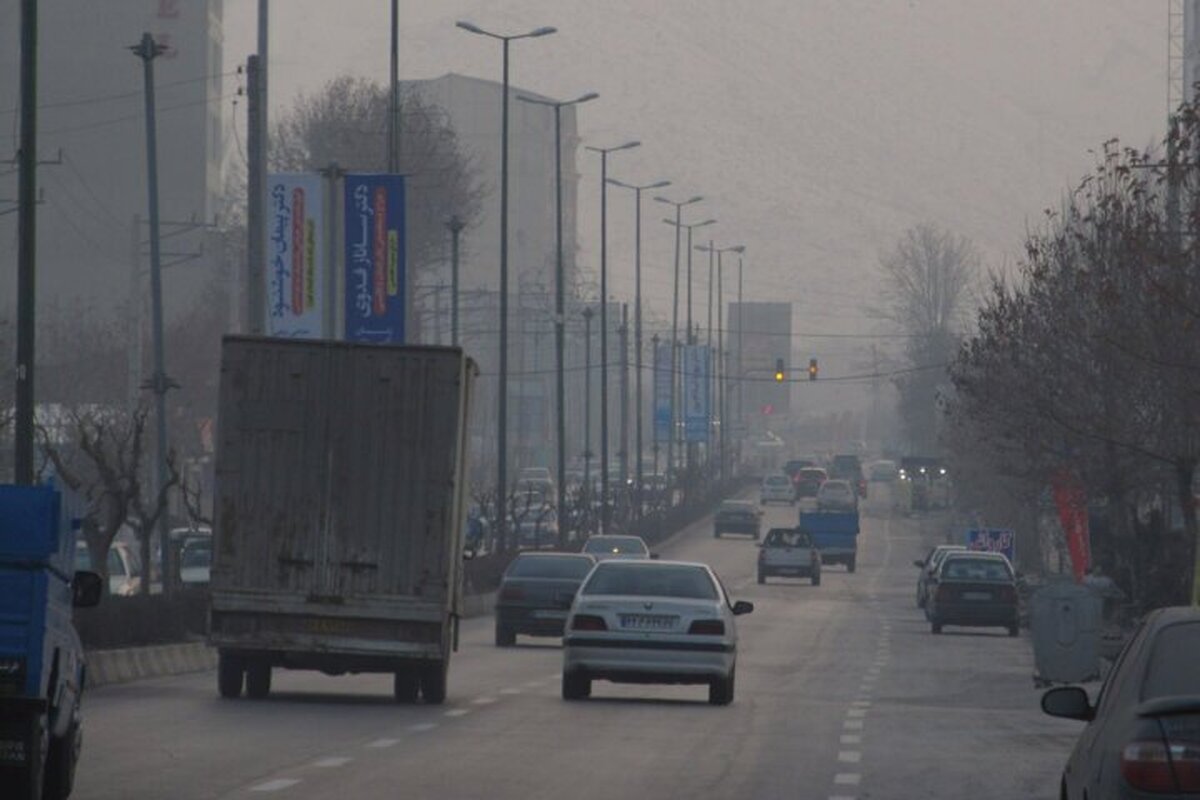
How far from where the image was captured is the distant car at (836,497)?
114375mm

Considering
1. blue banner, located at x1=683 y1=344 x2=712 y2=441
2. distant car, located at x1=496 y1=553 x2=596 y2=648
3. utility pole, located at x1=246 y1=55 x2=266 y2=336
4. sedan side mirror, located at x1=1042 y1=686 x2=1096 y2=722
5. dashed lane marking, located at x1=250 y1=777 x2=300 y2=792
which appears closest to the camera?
sedan side mirror, located at x1=1042 y1=686 x2=1096 y2=722

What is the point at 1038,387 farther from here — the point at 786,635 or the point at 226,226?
the point at 226,226

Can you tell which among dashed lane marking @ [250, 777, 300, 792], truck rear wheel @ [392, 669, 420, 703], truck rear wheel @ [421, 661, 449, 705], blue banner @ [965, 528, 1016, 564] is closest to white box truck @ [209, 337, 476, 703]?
truck rear wheel @ [421, 661, 449, 705]

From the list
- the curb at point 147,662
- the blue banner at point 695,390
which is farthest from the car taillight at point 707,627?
the blue banner at point 695,390

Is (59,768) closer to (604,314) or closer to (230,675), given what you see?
(230,675)

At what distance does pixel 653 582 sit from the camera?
28516 mm

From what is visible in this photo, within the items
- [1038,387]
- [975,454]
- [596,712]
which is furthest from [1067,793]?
[975,454]

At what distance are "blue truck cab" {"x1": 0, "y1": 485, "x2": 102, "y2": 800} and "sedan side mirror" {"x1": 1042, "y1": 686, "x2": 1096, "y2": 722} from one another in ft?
17.8

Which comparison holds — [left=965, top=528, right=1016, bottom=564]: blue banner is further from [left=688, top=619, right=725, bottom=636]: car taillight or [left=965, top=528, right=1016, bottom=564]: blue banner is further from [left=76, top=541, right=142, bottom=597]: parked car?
[left=688, top=619, right=725, bottom=636]: car taillight

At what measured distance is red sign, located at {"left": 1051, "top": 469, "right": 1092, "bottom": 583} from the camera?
5553 cm

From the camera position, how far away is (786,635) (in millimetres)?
51438

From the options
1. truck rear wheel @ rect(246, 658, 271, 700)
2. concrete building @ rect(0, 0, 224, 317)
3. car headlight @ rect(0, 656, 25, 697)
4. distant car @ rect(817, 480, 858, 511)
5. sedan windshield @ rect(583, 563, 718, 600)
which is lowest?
distant car @ rect(817, 480, 858, 511)

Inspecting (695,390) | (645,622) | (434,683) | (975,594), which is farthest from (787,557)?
(434,683)

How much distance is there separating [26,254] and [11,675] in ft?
50.8
